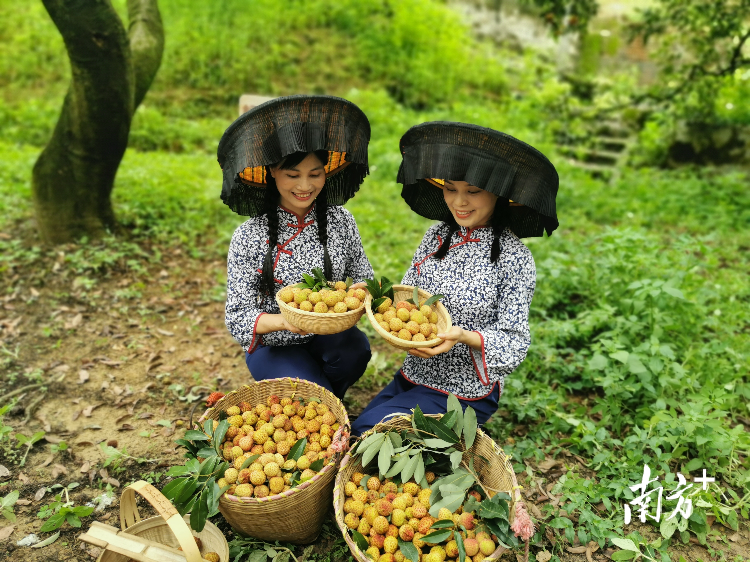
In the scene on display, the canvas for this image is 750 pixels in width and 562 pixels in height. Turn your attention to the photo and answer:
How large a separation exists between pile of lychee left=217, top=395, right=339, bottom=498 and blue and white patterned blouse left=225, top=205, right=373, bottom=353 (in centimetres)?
36

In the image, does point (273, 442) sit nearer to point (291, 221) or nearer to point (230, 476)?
point (230, 476)

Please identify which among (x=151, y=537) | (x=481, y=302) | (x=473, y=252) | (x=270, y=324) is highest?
A: (x=473, y=252)

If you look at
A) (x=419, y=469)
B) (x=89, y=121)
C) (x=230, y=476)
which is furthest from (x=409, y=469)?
(x=89, y=121)

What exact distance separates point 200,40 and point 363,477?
34.3ft

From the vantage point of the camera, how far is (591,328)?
3.54 meters

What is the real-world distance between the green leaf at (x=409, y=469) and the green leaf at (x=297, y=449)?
0.43m

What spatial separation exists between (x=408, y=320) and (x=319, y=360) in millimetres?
755

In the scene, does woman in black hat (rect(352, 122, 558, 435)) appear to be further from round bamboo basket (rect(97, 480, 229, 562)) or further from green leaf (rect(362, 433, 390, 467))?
round bamboo basket (rect(97, 480, 229, 562))

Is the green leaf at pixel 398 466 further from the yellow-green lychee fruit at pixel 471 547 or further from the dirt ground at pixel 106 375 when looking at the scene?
the dirt ground at pixel 106 375

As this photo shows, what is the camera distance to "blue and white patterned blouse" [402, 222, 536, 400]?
2273 millimetres

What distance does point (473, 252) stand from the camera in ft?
7.81

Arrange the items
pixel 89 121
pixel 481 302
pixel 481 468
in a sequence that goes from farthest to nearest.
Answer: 1. pixel 89 121
2. pixel 481 302
3. pixel 481 468

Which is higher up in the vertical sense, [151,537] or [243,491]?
[243,491]

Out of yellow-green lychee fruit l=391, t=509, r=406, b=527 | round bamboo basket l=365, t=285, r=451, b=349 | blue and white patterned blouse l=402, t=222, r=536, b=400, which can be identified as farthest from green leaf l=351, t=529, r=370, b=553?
blue and white patterned blouse l=402, t=222, r=536, b=400
